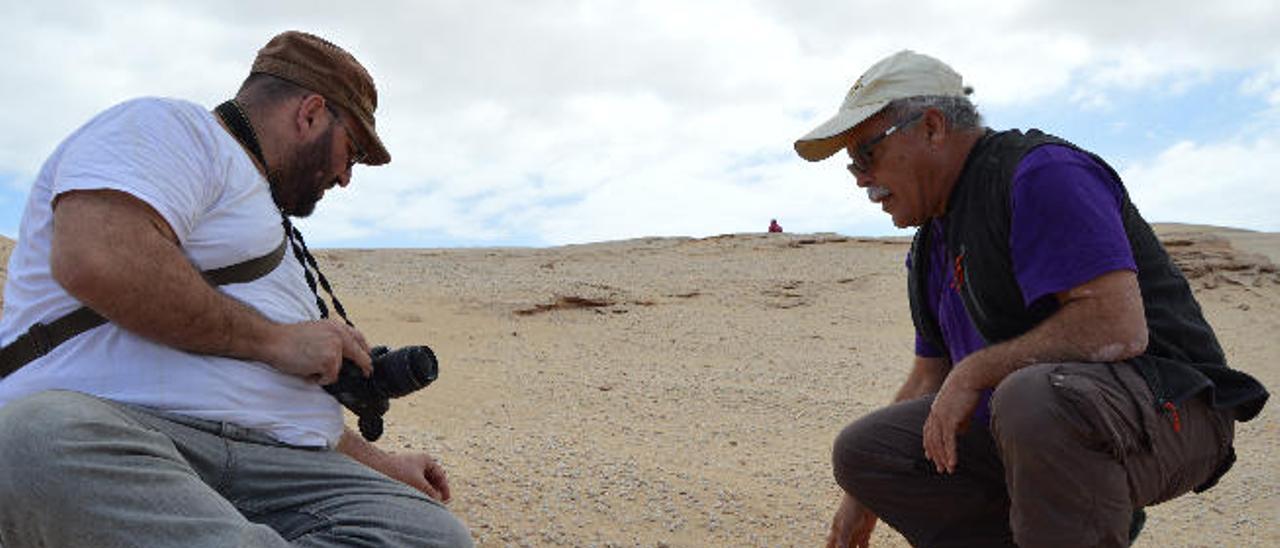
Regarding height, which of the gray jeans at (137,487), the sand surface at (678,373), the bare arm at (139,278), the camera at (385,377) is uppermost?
the bare arm at (139,278)

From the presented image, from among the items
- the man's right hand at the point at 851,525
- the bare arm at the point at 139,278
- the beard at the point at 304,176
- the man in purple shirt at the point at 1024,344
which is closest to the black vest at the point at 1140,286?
the man in purple shirt at the point at 1024,344

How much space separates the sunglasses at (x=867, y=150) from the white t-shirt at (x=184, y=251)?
1.47 meters

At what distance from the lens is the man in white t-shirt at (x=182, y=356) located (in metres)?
2.08

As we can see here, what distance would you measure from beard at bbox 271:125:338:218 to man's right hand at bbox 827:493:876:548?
1.74 meters

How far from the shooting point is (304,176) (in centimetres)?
282

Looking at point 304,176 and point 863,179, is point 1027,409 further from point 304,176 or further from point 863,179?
point 304,176

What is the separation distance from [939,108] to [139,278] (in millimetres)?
1923

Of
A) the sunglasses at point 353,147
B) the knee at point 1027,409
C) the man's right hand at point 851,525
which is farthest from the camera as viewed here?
the man's right hand at point 851,525

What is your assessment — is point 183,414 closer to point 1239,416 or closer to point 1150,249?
point 1150,249

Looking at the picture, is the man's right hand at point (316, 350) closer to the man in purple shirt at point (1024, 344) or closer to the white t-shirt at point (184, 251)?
the white t-shirt at point (184, 251)

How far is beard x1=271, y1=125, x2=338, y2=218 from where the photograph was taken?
2789 millimetres

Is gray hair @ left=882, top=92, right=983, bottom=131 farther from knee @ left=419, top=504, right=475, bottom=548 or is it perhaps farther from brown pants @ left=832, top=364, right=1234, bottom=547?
knee @ left=419, top=504, right=475, bottom=548

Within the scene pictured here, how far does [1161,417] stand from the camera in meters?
2.67

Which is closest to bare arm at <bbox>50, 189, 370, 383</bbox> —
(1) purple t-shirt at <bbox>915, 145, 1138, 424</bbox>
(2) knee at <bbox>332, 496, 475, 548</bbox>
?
(2) knee at <bbox>332, 496, 475, 548</bbox>
